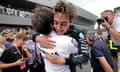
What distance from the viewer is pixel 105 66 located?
415cm

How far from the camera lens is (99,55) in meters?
4.31

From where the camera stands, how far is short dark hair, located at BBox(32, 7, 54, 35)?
105 inches

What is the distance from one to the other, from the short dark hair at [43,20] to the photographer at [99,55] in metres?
1.56

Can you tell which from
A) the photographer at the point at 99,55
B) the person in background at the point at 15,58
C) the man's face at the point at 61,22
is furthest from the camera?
the person in background at the point at 15,58

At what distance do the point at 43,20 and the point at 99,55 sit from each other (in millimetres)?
1835

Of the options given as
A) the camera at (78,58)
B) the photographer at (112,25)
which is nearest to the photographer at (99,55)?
the photographer at (112,25)

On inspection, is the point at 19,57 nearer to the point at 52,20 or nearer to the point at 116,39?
the point at 116,39

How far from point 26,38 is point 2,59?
39.1 inches

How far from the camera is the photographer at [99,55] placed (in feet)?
13.8

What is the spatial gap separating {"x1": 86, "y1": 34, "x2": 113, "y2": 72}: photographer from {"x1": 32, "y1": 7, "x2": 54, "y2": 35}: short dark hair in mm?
1563

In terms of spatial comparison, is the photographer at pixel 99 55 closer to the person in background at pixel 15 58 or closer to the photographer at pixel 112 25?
the photographer at pixel 112 25

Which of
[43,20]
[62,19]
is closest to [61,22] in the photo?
[62,19]

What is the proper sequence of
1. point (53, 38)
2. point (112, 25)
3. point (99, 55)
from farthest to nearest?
1. point (112, 25)
2. point (99, 55)
3. point (53, 38)

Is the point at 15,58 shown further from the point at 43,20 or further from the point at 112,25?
the point at 43,20
